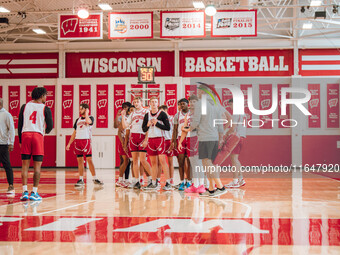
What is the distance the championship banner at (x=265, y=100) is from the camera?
16297 millimetres

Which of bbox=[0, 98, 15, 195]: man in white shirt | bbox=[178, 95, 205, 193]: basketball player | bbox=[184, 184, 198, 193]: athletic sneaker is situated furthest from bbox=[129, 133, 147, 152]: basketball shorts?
bbox=[0, 98, 15, 195]: man in white shirt

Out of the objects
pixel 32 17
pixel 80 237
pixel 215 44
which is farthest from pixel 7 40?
pixel 80 237

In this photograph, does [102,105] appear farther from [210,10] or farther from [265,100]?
[210,10]

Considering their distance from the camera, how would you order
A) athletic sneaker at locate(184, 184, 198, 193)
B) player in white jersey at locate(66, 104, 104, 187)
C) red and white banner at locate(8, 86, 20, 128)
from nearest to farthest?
athletic sneaker at locate(184, 184, 198, 193)
player in white jersey at locate(66, 104, 104, 187)
red and white banner at locate(8, 86, 20, 128)

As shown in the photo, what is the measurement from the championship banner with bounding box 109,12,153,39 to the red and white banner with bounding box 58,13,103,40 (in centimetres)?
42

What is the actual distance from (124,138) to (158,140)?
4.23 ft

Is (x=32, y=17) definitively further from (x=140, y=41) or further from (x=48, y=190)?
(x=48, y=190)

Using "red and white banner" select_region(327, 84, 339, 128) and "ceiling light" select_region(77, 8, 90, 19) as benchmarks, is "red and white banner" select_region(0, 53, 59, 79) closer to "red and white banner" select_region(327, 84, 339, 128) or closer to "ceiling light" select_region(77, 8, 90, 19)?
"ceiling light" select_region(77, 8, 90, 19)

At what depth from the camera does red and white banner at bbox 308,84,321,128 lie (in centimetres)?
1609

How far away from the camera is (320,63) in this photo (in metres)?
16.1

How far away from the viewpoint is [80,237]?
4.01 metres

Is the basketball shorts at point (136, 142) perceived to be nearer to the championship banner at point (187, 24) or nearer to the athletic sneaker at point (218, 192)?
the athletic sneaker at point (218, 192)

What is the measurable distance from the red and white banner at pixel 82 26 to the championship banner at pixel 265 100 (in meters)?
7.57

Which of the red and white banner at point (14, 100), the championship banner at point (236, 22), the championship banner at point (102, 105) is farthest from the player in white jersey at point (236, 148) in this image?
the red and white banner at point (14, 100)
